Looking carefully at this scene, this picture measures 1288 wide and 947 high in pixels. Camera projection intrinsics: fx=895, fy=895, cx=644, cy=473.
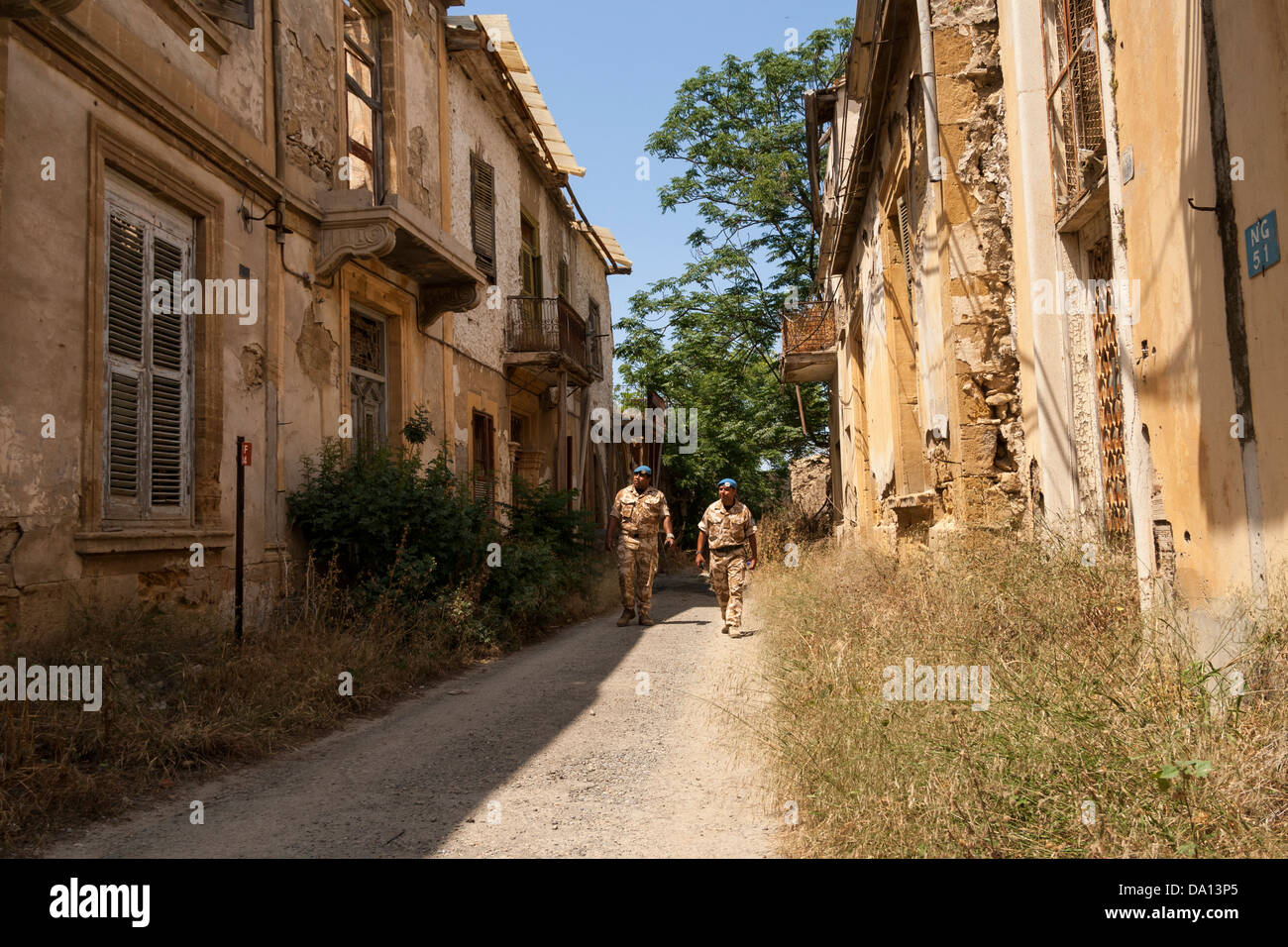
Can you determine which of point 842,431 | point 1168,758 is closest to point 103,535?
point 1168,758

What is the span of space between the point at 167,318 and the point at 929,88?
634 cm

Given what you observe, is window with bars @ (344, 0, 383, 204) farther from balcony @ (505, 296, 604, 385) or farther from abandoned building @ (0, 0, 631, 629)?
balcony @ (505, 296, 604, 385)

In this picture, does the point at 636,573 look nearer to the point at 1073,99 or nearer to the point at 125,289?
the point at 125,289

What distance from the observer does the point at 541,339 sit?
1472 centimetres

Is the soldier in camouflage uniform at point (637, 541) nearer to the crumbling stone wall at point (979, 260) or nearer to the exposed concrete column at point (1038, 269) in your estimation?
the crumbling stone wall at point (979, 260)

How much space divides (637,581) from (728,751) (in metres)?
5.80

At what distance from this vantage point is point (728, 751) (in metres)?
4.73

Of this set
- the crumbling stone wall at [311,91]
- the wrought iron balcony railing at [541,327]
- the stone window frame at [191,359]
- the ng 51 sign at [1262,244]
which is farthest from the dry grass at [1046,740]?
the wrought iron balcony railing at [541,327]

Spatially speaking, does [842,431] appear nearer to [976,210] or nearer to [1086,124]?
[976,210]

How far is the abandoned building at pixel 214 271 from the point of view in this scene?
5.16 meters

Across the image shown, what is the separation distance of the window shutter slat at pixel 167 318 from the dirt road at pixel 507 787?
3.09m

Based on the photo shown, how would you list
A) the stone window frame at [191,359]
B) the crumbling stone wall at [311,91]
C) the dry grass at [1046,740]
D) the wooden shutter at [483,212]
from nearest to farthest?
the dry grass at [1046,740], the stone window frame at [191,359], the crumbling stone wall at [311,91], the wooden shutter at [483,212]

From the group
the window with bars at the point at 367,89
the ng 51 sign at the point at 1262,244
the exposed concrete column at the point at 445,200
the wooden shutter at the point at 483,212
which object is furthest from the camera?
the wooden shutter at the point at 483,212

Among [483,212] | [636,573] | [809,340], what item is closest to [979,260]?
[636,573]
